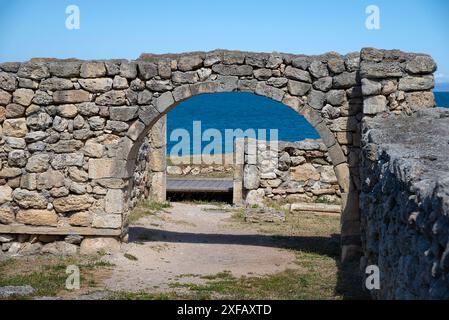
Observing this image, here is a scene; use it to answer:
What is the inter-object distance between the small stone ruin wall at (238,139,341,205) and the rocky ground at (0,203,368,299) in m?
2.14

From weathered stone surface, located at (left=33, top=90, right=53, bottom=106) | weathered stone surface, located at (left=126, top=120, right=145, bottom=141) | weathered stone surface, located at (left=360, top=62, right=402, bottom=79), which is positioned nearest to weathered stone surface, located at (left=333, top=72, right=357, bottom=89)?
weathered stone surface, located at (left=360, top=62, right=402, bottom=79)

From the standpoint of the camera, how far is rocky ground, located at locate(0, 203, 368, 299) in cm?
861

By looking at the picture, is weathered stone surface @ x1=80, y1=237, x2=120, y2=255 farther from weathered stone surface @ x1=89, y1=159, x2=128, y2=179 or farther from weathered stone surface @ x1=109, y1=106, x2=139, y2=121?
weathered stone surface @ x1=109, y1=106, x2=139, y2=121

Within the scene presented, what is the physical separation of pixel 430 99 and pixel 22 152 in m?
6.33

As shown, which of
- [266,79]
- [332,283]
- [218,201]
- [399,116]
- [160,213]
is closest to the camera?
[332,283]

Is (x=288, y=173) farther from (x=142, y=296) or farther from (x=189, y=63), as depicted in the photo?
(x=142, y=296)

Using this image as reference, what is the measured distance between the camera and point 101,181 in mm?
10891

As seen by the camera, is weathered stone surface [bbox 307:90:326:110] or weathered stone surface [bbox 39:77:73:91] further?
weathered stone surface [bbox 39:77:73:91]

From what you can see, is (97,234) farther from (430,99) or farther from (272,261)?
(430,99)

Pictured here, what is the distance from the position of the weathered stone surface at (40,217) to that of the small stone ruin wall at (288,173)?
6.76 m

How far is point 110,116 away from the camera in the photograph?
10820mm

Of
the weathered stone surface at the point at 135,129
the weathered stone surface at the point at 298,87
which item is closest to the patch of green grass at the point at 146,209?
the weathered stone surface at the point at 135,129

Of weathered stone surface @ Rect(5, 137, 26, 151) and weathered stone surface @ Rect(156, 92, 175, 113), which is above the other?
weathered stone surface @ Rect(156, 92, 175, 113)

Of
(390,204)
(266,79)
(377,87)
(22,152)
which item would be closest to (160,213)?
(22,152)
